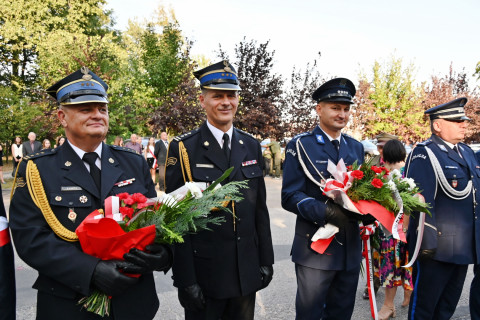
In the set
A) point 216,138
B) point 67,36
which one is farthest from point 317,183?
point 67,36

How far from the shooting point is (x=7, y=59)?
24375 mm

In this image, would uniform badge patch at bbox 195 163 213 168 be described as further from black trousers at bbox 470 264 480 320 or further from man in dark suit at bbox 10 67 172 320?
black trousers at bbox 470 264 480 320

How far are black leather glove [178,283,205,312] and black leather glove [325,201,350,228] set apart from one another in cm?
105

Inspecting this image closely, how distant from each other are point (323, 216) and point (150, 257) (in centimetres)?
129

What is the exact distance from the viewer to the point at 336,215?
Answer: 2461 millimetres

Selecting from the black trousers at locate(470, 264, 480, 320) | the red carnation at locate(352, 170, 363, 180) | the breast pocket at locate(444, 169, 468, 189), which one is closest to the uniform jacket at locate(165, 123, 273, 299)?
the red carnation at locate(352, 170, 363, 180)

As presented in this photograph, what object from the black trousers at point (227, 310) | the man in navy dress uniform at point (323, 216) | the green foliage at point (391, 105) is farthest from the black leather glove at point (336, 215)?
the green foliage at point (391, 105)

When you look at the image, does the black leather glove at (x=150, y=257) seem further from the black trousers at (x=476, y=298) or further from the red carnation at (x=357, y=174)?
the black trousers at (x=476, y=298)

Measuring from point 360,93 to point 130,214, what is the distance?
1942cm

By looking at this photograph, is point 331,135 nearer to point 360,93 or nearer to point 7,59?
point 360,93

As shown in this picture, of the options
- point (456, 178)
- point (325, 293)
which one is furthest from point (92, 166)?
point (456, 178)

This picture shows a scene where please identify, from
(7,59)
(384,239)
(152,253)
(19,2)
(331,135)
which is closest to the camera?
(152,253)

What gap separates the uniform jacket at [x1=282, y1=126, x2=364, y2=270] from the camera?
2.65 meters

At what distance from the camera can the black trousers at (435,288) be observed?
117 inches
